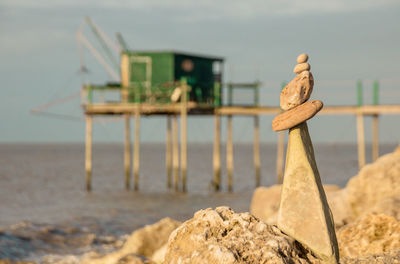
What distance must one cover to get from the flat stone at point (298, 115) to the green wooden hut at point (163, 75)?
73.1 feet

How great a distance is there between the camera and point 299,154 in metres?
5.18

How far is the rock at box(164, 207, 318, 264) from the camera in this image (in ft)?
14.4

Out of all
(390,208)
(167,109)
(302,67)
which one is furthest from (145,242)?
(167,109)

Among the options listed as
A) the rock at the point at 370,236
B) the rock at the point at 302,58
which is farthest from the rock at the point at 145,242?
the rock at the point at 302,58

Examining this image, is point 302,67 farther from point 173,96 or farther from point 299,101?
point 173,96

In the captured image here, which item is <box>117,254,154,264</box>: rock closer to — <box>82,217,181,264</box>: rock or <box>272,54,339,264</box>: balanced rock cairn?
<box>82,217,181,264</box>: rock

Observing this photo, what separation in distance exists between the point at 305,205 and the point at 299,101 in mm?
921

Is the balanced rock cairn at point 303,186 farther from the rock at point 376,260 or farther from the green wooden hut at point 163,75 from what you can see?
the green wooden hut at point 163,75

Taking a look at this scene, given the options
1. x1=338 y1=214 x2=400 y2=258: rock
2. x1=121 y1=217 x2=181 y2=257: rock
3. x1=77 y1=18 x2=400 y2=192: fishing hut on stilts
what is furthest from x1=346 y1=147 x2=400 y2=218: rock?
x1=77 y1=18 x2=400 y2=192: fishing hut on stilts

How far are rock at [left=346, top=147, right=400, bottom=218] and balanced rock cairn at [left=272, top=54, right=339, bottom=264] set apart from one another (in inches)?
196

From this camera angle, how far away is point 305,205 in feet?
16.7

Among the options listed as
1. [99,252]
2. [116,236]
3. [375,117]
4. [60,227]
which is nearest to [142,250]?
[99,252]

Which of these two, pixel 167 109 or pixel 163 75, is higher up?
pixel 163 75

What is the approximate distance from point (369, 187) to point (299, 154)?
5.28 m
